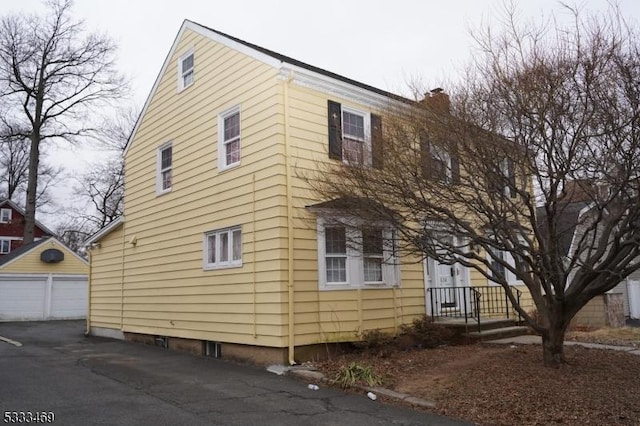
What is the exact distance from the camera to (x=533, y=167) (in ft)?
24.6

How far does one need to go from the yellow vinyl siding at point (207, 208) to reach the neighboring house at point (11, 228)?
102ft

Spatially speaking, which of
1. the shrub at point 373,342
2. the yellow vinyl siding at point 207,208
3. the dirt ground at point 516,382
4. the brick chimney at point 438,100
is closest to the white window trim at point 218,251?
the yellow vinyl siding at point 207,208

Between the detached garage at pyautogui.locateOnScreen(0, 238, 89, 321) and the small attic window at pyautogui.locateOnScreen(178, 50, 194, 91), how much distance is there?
62.2ft

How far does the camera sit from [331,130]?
37.9ft

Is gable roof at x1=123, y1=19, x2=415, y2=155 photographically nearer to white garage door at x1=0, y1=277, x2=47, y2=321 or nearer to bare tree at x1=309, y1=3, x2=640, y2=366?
bare tree at x1=309, y1=3, x2=640, y2=366

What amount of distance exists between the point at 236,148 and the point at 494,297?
8.02 metres

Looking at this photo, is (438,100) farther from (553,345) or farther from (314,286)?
(314,286)

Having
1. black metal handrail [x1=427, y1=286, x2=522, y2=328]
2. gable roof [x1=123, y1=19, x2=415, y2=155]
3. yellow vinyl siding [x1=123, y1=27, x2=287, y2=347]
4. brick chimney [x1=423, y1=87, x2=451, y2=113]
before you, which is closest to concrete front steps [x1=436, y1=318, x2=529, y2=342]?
black metal handrail [x1=427, y1=286, x2=522, y2=328]

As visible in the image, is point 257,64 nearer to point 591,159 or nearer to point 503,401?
point 591,159

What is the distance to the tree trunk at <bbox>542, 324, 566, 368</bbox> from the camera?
8.23m

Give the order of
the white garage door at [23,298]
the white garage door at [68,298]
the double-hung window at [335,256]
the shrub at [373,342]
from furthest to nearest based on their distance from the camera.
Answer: the white garage door at [68,298]
the white garage door at [23,298]
the double-hung window at [335,256]
the shrub at [373,342]

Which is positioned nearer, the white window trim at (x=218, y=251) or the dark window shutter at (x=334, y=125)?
the dark window shutter at (x=334, y=125)

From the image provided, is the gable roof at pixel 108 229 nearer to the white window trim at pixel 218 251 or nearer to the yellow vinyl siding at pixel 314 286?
the white window trim at pixel 218 251

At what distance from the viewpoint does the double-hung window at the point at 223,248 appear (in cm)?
1159
